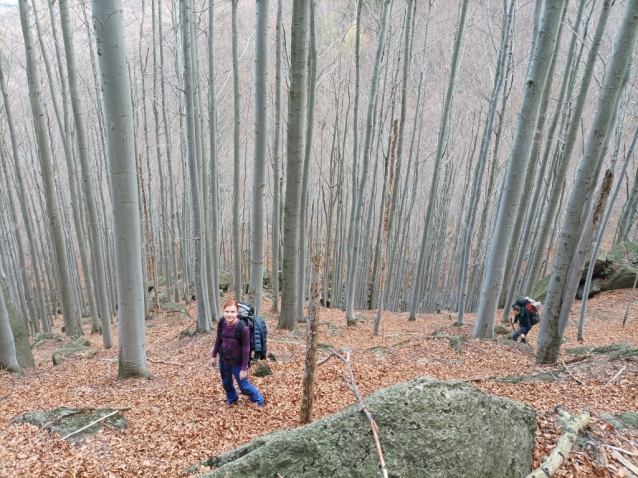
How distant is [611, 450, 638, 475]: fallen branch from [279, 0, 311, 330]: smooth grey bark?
5.09 metres

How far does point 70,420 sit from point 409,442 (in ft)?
10.6

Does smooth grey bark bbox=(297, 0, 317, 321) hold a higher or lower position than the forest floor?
higher

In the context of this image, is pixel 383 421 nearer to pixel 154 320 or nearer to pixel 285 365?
pixel 285 365

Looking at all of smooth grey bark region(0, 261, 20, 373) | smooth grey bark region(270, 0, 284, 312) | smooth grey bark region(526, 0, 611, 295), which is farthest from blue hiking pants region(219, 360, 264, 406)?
smooth grey bark region(526, 0, 611, 295)

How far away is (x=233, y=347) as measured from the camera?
380 cm

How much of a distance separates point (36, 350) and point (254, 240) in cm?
775

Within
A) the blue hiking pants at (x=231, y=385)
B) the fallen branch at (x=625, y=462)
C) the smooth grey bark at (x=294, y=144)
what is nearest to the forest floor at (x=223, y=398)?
the fallen branch at (x=625, y=462)

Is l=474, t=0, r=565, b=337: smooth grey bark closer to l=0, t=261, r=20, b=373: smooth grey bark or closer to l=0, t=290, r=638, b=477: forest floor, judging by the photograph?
l=0, t=290, r=638, b=477: forest floor

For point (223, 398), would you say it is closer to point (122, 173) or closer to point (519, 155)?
point (122, 173)

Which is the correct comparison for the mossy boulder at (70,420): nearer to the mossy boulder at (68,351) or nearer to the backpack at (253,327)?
the backpack at (253,327)

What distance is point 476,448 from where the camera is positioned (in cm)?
183

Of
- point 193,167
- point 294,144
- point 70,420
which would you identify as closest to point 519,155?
point 294,144

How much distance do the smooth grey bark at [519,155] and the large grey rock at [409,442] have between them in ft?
13.7

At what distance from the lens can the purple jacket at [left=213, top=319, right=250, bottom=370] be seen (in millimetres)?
3742
